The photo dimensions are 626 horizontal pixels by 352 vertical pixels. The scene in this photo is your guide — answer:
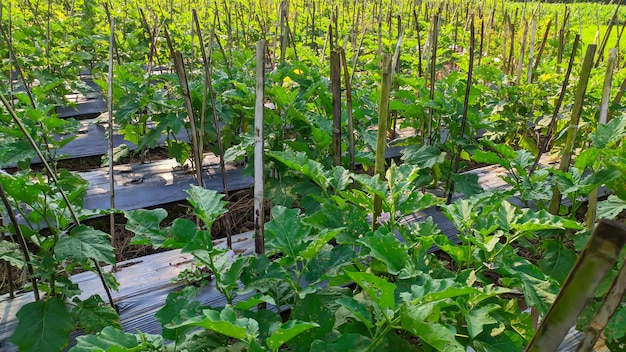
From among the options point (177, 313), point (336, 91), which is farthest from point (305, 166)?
point (177, 313)

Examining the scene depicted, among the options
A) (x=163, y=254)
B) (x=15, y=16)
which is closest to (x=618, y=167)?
(x=163, y=254)

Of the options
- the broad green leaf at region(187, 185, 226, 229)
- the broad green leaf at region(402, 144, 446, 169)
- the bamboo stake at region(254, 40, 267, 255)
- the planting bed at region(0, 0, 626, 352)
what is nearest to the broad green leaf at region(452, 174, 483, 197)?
the planting bed at region(0, 0, 626, 352)

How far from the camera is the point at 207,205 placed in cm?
135

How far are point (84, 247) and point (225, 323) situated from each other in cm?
76

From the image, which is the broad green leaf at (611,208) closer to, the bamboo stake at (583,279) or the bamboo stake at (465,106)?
the bamboo stake at (465,106)

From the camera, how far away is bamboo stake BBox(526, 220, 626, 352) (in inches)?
17.4

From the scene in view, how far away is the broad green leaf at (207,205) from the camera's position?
1.29m

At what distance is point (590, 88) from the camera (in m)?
3.00

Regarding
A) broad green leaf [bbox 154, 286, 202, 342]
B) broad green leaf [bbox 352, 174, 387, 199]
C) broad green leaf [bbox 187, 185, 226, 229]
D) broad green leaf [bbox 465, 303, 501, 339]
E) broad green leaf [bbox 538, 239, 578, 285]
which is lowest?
broad green leaf [bbox 538, 239, 578, 285]

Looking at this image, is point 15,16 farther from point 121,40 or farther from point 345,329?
point 345,329

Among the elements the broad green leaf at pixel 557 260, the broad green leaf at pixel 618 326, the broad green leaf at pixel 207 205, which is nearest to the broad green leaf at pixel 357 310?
the broad green leaf at pixel 207 205

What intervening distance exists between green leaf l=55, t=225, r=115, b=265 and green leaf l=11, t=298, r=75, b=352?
0.23 m

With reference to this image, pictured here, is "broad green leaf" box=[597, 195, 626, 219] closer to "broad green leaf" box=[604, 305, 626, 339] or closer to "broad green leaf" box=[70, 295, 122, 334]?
"broad green leaf" box=[604, 305, 626, 339]

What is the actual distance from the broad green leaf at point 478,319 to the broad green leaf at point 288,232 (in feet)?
1.42
